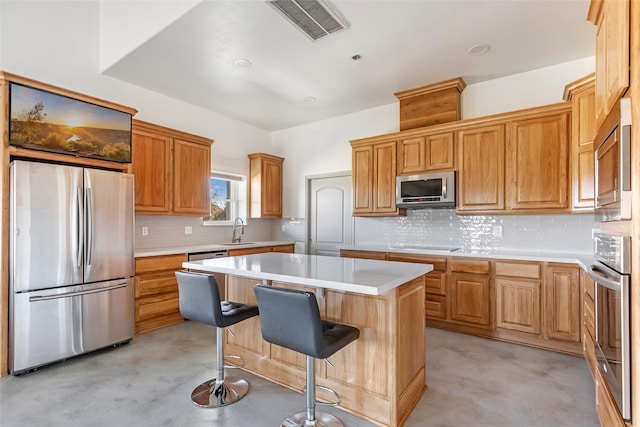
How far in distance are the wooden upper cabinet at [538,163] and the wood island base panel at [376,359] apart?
6.42 feet

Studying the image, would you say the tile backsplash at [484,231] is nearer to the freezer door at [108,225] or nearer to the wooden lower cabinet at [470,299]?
the wooden lower cabinet at [470,299]

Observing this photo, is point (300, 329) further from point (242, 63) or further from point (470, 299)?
point (242, 63)

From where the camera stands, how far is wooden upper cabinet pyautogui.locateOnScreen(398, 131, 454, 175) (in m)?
3.89

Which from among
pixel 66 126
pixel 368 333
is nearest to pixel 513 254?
pixel 368 333

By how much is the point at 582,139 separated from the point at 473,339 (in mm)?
2250

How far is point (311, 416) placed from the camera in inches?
73.1

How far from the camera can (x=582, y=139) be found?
3039 millimetres

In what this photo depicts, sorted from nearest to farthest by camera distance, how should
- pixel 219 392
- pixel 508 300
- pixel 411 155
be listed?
1. pixel 219 392
2. pixel 508 300
3. pixel 411 155

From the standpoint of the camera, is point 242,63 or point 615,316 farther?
point 242,63

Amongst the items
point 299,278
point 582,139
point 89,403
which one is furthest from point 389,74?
point 89,403

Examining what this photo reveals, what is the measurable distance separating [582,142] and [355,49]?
236cm

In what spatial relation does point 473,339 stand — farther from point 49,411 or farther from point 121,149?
point 121,149

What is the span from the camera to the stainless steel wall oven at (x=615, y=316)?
125cm

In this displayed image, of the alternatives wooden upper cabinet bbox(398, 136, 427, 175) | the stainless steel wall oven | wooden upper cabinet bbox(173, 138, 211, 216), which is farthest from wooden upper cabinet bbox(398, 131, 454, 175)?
wooden upper cabinet bbox(173, 138, 211, 216)
